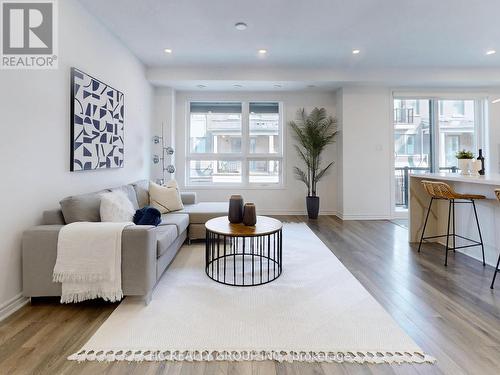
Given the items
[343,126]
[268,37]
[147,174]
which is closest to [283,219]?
[343,126]

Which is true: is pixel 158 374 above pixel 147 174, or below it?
below

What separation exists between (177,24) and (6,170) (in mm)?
2506

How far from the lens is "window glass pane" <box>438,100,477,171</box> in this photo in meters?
5.70

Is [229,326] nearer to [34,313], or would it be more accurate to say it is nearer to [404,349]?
[404,349]

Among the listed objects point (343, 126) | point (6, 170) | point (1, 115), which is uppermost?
point (343, 126)

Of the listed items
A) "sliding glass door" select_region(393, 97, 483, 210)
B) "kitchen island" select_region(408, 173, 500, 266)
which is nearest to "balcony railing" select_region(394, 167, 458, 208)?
"sliding glass door" select_region(393, 97, 483, 210)

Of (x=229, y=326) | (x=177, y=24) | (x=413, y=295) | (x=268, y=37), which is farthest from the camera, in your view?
(x=268, y=37)

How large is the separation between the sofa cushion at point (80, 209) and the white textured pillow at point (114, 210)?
3.1 inches

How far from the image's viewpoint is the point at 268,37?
150 inches

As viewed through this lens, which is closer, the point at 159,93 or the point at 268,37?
the point at 268,37

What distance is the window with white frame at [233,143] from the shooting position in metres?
6.02

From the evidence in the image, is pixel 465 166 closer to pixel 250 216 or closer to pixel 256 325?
pixel 250 216

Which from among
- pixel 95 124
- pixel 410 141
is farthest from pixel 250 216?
pixel 410 141
